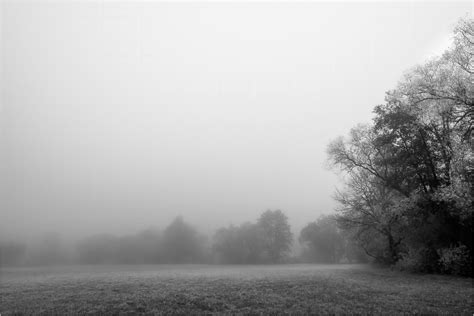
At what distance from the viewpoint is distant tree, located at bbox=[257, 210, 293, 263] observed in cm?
8919

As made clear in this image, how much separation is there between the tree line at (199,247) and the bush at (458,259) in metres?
49.3

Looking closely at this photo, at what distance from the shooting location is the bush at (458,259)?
2388 cm

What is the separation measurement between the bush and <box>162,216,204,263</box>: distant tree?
236 ft

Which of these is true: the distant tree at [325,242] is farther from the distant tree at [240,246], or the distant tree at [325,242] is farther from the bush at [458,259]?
the bush at [458,259]

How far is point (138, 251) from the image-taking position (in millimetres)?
75938

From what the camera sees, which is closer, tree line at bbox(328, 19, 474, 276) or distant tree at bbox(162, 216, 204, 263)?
tree line at bbox(328, 19, 474, 276)

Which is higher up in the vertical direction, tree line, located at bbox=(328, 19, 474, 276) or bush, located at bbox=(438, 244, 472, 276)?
→ tree line, located at bbox=(328, 19, 474, 276)

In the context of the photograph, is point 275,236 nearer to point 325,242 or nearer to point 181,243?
point 325,242

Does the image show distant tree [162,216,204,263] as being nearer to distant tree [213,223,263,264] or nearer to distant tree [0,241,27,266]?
distant tree [213,223,263,264]

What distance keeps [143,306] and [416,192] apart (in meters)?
28.6

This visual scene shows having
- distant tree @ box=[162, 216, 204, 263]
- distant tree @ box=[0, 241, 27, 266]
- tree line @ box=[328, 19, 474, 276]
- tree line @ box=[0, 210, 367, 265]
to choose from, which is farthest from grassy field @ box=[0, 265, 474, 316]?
distant tree @ box=[0, 241, 27, 266]


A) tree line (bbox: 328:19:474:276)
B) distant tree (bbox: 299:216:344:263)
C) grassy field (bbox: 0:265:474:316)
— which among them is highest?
tree line (bbox: 328:19:474:276)

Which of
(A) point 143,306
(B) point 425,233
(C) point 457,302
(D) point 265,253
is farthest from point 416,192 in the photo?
(D) point 265,253

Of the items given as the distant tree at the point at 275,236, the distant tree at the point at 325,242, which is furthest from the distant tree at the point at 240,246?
the distant tree at the point at 325,242
